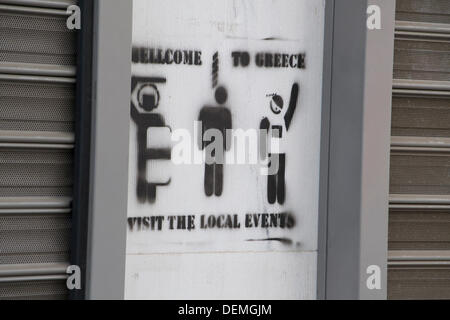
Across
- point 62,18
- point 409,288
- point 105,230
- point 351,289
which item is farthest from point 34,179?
point 409,288

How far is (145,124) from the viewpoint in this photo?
419 centimetres

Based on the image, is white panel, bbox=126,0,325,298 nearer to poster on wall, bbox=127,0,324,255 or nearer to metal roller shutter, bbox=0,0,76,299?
poster on wall, bbox=127,0,324,255

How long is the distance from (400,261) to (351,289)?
1.08ft

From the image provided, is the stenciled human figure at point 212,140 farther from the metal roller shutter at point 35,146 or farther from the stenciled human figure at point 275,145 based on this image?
the metal roller shutter at point 35,146

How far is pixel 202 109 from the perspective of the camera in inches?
169

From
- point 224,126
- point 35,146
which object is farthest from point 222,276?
point 35,146

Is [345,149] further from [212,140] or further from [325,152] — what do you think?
[212,140]

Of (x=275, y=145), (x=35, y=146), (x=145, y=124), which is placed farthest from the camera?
(x=275, y=145)

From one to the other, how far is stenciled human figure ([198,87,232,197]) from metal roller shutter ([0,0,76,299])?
703 millimetres

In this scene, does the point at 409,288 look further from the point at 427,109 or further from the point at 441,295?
the point at 427,109

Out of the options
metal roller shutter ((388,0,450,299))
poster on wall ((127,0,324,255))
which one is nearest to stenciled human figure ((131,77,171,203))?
poster on wall ((127,0,324,255))

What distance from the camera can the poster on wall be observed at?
4188 millimetres

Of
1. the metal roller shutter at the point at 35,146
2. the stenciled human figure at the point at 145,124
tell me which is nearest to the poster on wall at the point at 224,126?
the stenciled human figure at the point at 145,124

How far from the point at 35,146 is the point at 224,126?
3.24ft
